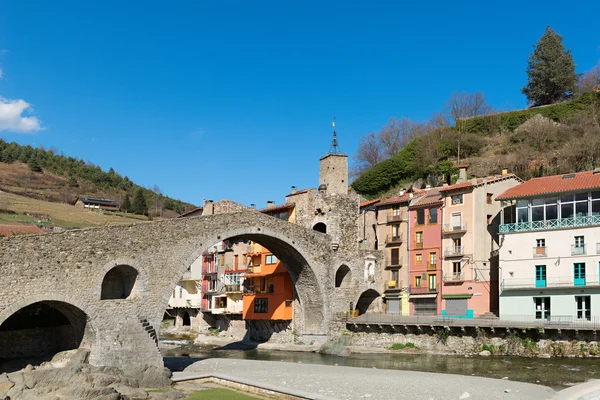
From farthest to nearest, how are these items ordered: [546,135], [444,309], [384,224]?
[546,135] → [384,224] → [444,309]

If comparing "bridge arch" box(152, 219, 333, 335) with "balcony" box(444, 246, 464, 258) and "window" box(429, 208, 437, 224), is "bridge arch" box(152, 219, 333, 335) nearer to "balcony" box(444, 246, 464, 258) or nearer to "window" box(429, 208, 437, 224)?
"window" box(429, 208, 437, 224)

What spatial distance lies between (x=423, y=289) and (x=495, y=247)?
6.82m

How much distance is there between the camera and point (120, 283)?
1454 inches

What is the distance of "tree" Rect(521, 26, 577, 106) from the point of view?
7912 centimetres

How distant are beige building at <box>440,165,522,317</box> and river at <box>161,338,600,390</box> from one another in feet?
26.0

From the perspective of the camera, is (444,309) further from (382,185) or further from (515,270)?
(382,185)

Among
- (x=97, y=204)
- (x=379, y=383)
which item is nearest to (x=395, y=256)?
(x=379, y=383)

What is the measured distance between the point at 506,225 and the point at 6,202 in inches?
2775

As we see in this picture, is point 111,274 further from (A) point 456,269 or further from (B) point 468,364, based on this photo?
(A) point 456,269

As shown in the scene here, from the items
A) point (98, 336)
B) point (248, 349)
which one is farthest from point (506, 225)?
point (98, 336)

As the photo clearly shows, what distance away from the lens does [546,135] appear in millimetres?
68250

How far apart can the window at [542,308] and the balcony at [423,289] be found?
9989 mm

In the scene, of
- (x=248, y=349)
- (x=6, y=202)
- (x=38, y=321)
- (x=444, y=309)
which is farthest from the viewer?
(x=6, y=202)

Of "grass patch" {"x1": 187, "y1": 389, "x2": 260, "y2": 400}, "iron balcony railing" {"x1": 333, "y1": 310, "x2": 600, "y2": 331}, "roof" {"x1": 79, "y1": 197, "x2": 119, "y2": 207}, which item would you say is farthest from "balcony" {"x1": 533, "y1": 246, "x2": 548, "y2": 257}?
"roof" {"x1": 79, "y1": 197, "x2": 119, "y2": 207}
